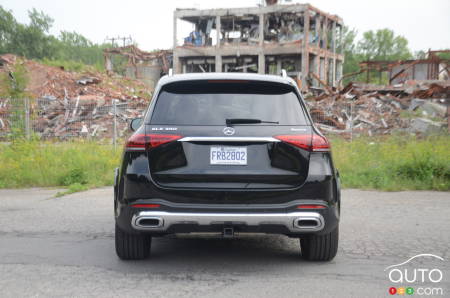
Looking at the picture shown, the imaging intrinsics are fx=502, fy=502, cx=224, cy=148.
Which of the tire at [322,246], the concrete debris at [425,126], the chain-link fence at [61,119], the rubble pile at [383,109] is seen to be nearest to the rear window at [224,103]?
the tire at [322,246]

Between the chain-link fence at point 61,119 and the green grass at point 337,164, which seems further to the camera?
the chain-link fence at point 61,119

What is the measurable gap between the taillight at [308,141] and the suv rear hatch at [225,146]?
0.03 ft

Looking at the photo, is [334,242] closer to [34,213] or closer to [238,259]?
[238,259]

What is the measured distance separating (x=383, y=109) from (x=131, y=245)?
851 inches

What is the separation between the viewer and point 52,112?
21109 mm

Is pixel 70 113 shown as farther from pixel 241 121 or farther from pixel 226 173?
pixel 226 173

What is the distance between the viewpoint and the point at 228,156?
4.27 m

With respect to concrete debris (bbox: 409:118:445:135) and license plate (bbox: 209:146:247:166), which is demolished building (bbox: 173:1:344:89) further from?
license plate (bbox: 209:146:247:166)

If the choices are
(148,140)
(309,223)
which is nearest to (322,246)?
(309,223)

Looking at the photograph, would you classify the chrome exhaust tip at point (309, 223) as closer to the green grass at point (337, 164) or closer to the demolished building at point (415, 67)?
the green grass at point (337, 164)

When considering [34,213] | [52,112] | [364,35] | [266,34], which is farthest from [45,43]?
[34,213]

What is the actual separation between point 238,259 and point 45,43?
78.7 m

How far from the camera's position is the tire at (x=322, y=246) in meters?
4.79

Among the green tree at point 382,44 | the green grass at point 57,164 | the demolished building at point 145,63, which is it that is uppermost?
the green tree at point 382,44
